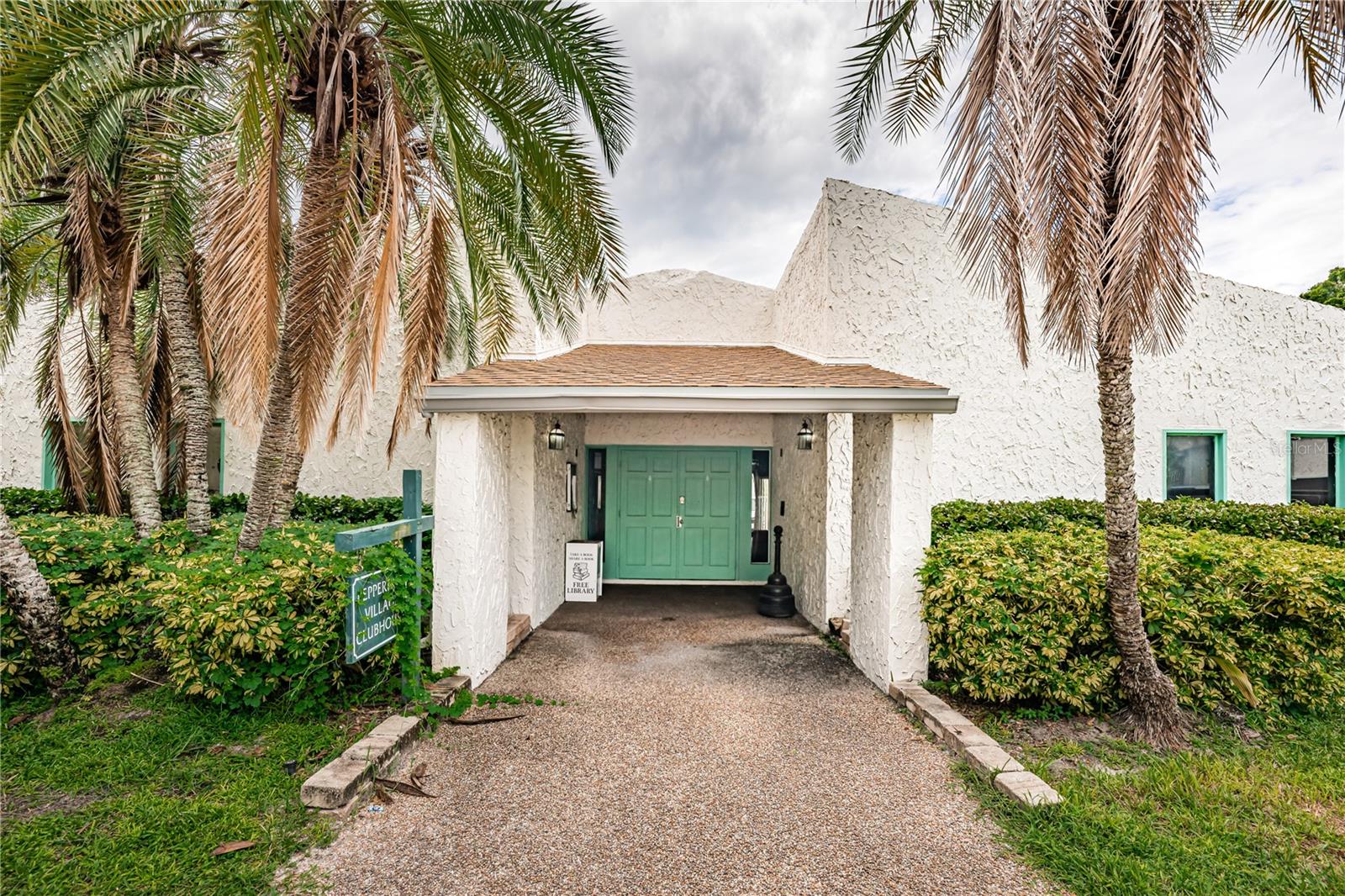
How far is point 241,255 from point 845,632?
20.8 feet

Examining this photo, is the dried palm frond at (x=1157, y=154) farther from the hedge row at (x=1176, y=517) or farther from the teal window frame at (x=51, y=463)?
the teal window frame at (x=51, y=463)

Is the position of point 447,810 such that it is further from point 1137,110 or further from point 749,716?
point 1137,110

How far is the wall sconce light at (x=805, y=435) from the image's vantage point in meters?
7.70

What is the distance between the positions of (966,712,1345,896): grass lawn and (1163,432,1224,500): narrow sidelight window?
5.04m

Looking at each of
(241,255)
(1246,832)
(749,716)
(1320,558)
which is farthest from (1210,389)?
(241,255)

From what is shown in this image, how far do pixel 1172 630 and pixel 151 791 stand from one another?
22.8 ft

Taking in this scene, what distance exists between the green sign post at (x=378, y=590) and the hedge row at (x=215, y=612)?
0.17 m

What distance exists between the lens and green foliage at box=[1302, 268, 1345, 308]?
19.0m

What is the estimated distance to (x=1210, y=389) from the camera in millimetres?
8406

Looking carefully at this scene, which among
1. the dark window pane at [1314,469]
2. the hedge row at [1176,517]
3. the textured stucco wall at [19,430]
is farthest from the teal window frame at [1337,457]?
the textured stucco wall at [19,430]

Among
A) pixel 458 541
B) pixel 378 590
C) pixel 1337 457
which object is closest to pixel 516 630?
pixel 458 541

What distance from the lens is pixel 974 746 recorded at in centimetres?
404

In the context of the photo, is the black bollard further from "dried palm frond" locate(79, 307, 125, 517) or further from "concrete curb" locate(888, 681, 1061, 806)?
"dried palm frond" locate(79, 307, 125, 517)

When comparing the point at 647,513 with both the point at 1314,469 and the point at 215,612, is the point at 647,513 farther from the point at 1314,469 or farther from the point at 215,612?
the point at 1314,469
